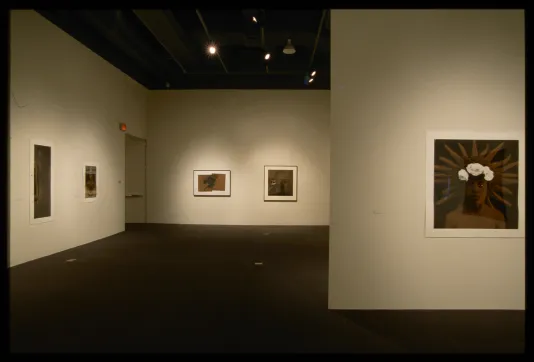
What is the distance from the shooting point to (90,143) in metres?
11.6

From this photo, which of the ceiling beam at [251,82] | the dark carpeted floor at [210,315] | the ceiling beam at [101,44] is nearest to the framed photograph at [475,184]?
the dark carpeted floor at [210,315]

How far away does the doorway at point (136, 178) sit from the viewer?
16.2 meters

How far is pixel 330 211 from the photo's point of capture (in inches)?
222

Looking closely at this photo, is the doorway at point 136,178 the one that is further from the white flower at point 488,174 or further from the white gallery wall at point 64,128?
the white flower at point 488,174

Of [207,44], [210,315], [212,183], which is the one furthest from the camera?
[212,183]

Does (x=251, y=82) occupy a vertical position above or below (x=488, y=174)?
above

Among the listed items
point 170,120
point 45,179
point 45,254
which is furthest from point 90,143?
point 170,120

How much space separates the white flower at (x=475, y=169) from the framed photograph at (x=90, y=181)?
32.2 ft

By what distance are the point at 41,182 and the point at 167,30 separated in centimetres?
504

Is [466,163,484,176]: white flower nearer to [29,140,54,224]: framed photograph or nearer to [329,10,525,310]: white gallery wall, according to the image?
[329,10,525,310]: white gallery wall

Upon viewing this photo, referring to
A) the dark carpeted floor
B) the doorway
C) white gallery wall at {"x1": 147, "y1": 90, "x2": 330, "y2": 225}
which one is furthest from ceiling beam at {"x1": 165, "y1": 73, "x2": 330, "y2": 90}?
the dark carpeted floor

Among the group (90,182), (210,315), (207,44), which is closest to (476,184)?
(210,315)

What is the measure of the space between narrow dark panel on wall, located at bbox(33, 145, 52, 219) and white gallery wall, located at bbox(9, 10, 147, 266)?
0.75 ft

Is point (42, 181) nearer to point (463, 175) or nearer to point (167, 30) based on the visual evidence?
point (167, 30)
